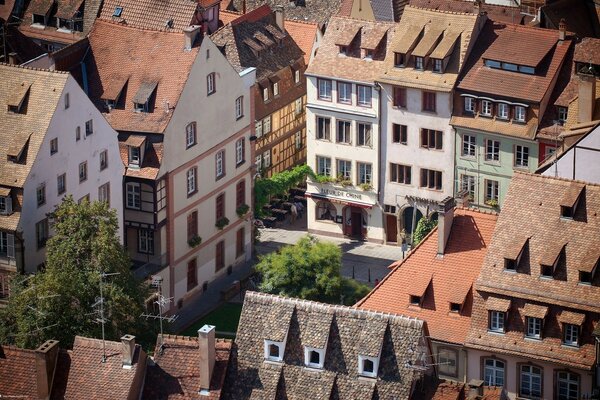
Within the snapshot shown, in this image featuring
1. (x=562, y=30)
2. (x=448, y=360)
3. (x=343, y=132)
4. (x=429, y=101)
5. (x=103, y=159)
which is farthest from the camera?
(x=343, y=132)

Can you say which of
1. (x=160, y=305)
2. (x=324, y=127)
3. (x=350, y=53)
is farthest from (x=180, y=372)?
(x=350, y=53)

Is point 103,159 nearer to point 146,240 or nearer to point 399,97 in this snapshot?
point 146,240

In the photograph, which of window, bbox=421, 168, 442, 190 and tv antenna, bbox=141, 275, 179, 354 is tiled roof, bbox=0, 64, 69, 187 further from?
window, bbox=421, 168, 442, 190

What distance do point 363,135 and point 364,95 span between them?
3341 millimetres

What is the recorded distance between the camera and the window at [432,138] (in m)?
167

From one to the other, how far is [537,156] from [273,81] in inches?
1077

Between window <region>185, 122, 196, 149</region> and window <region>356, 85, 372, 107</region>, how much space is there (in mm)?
17636

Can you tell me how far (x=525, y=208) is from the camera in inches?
5266

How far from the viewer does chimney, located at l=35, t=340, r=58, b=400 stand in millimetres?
123812

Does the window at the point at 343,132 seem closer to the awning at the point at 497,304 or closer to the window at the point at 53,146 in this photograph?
the window at the point at 53,146

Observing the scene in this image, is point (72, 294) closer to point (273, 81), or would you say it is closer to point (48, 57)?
point (48, 57)

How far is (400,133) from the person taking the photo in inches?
6634

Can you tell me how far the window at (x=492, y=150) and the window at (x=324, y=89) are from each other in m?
14.0

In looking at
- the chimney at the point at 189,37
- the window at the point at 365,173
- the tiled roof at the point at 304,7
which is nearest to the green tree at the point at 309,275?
the chimney at the point at 189,37
